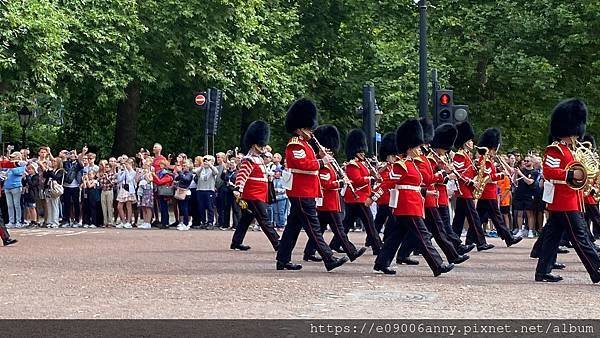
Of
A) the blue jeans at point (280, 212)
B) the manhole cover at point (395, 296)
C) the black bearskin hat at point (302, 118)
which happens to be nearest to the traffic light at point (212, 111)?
the blue jeans at point (280, 212)

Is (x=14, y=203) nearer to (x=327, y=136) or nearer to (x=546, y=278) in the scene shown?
(x=327, y=136)

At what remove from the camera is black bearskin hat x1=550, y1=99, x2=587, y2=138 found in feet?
40.1

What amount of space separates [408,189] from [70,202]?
43.8ft

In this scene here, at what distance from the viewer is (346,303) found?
992 cm

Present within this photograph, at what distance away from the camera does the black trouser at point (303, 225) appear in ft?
42.0

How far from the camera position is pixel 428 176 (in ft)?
44.5

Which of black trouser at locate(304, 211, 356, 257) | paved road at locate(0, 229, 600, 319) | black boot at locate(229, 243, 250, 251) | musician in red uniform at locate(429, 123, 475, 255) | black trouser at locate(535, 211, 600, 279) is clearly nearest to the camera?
paved road at locate(0, 229, 600, 319)

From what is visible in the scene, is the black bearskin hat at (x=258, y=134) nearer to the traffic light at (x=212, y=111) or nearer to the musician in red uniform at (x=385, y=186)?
the musician in red uniform at (x=385, y=186)

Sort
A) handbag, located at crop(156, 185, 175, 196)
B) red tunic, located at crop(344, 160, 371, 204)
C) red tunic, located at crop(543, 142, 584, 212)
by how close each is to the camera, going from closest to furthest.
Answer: red tunic, located at crop(543, 142, 584, 212) → red tunic, located at crop(344, 160, 371, 204) → handbag, located at crop(156, 185, 175, 196)

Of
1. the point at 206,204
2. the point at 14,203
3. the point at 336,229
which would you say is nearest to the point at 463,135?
the point at 336,229

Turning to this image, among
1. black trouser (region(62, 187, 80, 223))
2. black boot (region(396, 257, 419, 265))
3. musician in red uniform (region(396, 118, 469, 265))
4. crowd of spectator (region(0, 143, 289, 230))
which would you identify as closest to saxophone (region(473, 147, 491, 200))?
musician in red uniform (region(396, 118, 469, 265))

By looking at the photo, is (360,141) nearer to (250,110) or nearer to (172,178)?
(172,178)

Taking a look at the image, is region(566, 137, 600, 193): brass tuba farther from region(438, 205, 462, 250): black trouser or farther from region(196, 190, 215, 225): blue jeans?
region(196, 190, 215, 225): blue jeans

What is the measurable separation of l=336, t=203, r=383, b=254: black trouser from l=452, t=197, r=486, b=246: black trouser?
4.25ft
